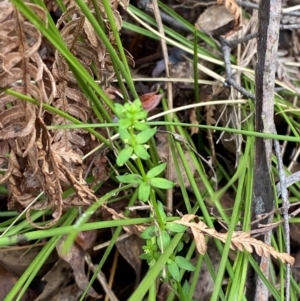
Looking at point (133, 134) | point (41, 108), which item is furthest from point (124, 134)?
point (41, 108)

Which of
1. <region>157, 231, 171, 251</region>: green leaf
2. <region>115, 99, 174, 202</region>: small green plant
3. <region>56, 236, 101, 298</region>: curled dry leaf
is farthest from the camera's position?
<region>56, 236, 101, 298</region>: curled dry leaf

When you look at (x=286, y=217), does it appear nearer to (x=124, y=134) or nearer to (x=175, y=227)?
(x=175, y=227)

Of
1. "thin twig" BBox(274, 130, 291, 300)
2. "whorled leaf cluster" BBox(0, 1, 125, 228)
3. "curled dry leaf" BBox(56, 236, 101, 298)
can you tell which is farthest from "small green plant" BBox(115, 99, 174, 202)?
"curled dry leaf" BBox(56, 236, 101, 298)

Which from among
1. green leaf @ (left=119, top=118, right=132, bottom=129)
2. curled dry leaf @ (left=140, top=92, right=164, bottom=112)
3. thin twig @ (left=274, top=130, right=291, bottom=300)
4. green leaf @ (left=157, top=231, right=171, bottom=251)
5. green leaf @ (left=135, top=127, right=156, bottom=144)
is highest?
green leaf @ (left=119, top=118, right=132, bottom=129)

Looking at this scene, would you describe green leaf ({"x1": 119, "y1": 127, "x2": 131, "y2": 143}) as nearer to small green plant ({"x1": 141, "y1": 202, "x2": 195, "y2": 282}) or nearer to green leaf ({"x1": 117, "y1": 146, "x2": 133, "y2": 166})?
green leaf ({"x1": 117, "y1": 146, "x2": 133, "y2": 166})

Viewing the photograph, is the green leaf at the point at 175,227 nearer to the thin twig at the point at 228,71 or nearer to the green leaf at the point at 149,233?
the green leaf at the point at 149,233

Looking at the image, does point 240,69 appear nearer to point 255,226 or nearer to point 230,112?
point 230,112
